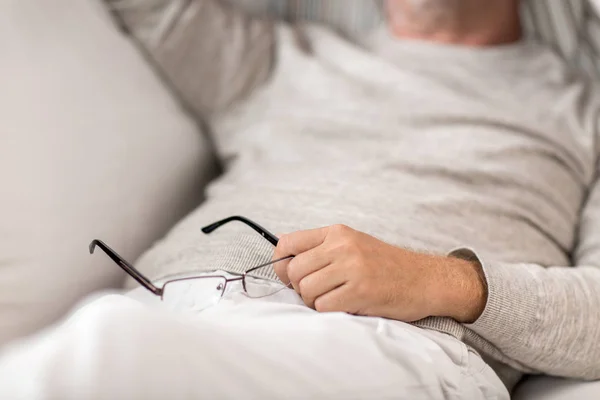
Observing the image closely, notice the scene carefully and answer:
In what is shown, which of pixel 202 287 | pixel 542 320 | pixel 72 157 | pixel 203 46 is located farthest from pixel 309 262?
pixel 203 46

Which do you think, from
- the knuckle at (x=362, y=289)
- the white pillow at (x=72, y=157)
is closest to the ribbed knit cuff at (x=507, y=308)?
the knuckle at (x=362, y=289)

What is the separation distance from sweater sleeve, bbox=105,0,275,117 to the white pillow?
41 mm

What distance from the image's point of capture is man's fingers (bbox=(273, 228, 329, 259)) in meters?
0.67

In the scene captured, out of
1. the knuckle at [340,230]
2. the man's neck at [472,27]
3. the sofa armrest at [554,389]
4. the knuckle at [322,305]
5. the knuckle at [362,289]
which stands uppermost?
the man's neck at [472,27]

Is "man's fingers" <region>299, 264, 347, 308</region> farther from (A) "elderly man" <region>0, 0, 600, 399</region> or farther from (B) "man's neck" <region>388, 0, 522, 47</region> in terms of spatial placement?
(B) "man's neck" <region>388, 0, 522, 47</region>

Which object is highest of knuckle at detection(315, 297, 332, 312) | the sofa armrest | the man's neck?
the man's neck

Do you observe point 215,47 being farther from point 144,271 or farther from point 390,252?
point 390,252

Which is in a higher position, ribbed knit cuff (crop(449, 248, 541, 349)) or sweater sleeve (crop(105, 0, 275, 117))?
sweater sleeve (crop(105, 0, 275, 117))

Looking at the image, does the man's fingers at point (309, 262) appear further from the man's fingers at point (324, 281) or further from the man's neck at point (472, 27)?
the man's neck at point (472, 27)

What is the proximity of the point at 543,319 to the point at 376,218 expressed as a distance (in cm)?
22

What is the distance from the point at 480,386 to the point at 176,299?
0.33m

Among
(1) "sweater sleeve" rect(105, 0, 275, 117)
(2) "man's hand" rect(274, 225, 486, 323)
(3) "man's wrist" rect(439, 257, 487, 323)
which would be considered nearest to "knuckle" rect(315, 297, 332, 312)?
(2) "man's hand" rect(274, 225, 486, 323)

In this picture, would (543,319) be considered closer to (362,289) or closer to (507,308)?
(507,308)

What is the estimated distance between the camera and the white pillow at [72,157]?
0.76 m
